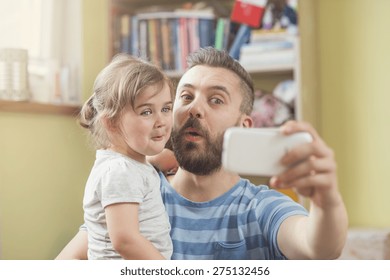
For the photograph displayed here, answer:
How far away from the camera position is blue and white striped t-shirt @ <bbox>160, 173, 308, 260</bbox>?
2.09 ft

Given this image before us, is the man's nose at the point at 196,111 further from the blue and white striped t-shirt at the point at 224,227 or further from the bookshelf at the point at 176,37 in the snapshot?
the bookshelf at the point at 176,37

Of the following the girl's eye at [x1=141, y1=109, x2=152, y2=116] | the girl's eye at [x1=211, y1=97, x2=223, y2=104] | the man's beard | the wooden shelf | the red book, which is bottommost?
the man's beard

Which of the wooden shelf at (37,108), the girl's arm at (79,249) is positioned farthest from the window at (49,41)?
the girl's arm at (79,249)

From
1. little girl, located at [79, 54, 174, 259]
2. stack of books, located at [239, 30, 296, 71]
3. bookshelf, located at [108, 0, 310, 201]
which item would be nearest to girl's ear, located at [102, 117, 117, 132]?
little girl, located at [79, 54, 174, 259]

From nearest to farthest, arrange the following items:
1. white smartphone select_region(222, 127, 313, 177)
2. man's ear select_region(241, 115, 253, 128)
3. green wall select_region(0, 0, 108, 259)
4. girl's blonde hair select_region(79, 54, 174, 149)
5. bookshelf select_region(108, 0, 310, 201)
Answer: white smartphone select_region(222, 127, 313, 177) < girl's blonde hair select_region(79, 54, 174, 149) < man's ear select_region(241, 115, 253, 128) < green wall select_region(0, 0, 108, 259) < bookshelf select_region(108, 0, 310, 201)

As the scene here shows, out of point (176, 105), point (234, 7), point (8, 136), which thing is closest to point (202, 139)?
point (176, 105)

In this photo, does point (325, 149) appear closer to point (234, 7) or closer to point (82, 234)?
point (82, 234)

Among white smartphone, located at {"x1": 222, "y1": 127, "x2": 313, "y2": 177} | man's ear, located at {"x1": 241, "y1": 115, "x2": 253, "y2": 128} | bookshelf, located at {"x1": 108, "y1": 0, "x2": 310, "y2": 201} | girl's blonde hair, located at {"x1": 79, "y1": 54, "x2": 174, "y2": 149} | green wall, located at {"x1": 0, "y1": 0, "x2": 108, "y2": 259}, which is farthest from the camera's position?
bookshelf, located at {"x1": 108, "y1": 0, "x2": 310, "y2": 201}

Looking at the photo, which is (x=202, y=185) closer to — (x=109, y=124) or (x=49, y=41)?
(x=109, y=124)

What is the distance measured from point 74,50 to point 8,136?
15 centimetres

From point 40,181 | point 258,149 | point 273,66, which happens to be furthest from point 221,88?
point 273,66

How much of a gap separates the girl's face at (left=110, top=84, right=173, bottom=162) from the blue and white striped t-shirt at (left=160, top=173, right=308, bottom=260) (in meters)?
0.11

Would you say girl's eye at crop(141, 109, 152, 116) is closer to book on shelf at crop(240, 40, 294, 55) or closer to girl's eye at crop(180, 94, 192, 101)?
girl's eye at crop(180, 94, 192, 101)

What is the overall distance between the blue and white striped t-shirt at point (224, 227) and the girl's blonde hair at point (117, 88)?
12cm
